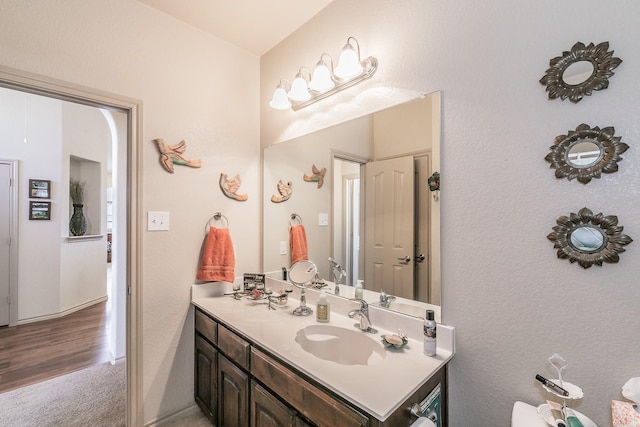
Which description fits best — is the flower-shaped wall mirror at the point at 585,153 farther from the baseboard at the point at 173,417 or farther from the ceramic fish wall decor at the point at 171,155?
the baseboard at the point at 173,417

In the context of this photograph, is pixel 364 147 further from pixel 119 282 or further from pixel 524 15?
pixel 119 282

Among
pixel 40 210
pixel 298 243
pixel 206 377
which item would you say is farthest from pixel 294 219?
pixel 40 210

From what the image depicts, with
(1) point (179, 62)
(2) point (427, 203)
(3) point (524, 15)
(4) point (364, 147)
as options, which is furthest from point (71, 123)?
(3) point (524, 15)

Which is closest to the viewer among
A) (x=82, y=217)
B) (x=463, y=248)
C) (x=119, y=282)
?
(x=463, y=248)

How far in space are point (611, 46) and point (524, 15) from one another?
1.00 feet

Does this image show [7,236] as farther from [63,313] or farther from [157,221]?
[157,221]

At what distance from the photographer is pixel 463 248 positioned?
3.94ft

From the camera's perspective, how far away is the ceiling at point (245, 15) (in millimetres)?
1743

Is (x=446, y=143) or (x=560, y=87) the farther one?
(x=446, y=143)

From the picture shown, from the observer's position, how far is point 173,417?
1.86m

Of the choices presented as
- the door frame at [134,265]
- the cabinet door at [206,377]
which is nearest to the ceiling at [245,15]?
the door frame at [134,265]

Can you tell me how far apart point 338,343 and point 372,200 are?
2.50 feet

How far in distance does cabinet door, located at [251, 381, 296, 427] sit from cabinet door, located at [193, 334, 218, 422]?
451 mm

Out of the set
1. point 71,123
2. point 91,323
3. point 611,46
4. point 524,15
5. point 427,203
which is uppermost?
point 71,123
